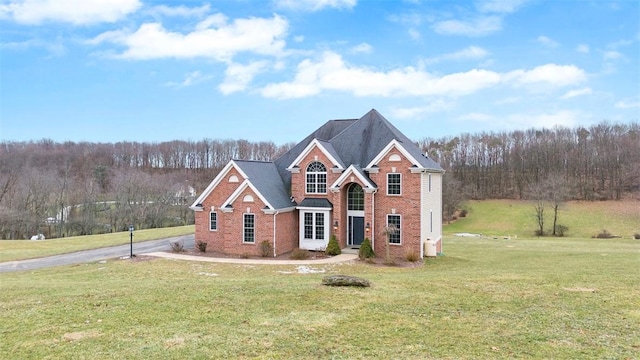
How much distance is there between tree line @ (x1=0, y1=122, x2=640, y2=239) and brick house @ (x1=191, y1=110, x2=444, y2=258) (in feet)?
105

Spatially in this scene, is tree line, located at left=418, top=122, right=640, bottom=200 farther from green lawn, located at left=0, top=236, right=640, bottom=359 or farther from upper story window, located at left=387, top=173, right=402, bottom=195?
green lawn, located at left=0, top=236, right=640, bottom=359

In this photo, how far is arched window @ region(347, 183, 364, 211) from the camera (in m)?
24.9

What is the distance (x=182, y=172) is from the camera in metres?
81.8

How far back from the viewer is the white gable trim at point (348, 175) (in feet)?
77.0

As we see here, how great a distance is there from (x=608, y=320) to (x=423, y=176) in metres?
14.2

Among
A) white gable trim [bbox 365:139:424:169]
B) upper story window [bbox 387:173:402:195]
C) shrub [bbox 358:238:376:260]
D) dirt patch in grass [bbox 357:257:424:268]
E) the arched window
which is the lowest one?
dirt patch in grass [bbox 357:257:424:268]

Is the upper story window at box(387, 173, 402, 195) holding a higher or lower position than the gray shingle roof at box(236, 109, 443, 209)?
lower

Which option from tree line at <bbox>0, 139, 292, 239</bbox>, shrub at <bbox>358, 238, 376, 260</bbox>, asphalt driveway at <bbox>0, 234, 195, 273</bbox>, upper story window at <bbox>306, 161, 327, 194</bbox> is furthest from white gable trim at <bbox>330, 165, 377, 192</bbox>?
tree line at <bbox>0, 139, 292, 239</bbox>

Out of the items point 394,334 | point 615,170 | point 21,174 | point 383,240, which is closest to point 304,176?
point 383,240

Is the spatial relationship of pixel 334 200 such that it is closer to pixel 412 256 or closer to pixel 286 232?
pixel 286 232

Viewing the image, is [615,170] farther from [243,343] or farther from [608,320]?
[243,343]

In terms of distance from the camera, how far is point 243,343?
8.04 metres

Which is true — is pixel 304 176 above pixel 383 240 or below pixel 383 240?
above

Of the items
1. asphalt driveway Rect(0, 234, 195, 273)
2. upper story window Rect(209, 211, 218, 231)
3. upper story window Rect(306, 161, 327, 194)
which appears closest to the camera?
asphalt driveway Rect(0, 234, 195, 273)
